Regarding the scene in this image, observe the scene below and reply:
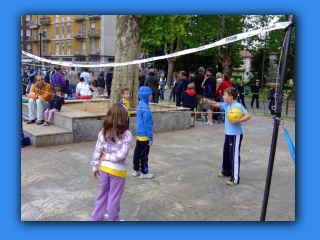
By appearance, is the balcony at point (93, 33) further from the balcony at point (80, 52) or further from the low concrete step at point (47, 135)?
the low concrete step at point (47, 135)

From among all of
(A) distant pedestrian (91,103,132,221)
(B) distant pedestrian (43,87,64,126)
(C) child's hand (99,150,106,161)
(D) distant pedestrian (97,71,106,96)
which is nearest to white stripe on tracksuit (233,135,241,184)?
(A) distant pedestrian (91,103,132,221)

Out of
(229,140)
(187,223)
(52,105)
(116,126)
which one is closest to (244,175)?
(229,140)

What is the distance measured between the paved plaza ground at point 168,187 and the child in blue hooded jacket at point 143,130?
221 mm

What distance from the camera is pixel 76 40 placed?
42.1 m

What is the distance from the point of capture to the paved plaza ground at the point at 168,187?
3.84 m

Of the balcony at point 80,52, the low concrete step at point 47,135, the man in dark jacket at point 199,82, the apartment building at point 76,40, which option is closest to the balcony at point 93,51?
the apartment building at point 76,40

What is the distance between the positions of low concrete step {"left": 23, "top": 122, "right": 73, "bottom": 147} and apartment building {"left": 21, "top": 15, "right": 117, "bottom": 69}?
3023 cm

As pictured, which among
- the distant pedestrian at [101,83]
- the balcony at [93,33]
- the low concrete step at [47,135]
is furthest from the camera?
the balcony at [93,33]

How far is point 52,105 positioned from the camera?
8.48 meters

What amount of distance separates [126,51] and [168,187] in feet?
19.5

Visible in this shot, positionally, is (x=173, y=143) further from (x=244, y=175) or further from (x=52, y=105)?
(x=52, y=105)

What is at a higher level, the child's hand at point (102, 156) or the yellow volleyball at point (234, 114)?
the yellow volleyball at point (234, 114)

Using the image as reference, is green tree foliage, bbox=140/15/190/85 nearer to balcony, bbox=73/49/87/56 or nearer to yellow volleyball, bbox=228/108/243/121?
yellow volleyball, bbox=228/108/243/121

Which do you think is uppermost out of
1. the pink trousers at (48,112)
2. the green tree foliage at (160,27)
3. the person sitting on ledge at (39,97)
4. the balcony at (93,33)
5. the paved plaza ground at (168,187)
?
the balcony at (93,33)
